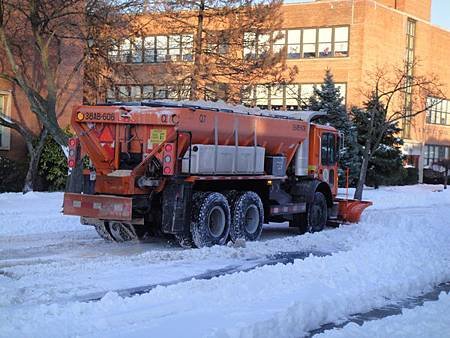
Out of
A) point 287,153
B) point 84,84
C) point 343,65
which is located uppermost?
point 343,65

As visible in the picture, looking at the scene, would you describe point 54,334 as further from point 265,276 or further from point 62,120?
point 62,120

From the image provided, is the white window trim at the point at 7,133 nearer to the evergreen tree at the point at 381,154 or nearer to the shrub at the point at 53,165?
the shrub at the point at 53,165

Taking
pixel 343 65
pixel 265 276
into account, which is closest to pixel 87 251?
pixel 265 276

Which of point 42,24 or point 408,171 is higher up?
point 42,24

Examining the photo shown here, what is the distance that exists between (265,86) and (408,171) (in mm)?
19622

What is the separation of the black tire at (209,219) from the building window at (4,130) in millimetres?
13680

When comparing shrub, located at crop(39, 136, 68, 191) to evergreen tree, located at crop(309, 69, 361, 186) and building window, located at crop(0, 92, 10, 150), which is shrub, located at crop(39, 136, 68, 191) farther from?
evergreen tree, located at crop(309, 69, 361, 186)

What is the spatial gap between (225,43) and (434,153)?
34586mm

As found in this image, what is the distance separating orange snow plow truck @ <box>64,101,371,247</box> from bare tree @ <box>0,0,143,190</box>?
7.72 meters

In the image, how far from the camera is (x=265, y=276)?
9070mm

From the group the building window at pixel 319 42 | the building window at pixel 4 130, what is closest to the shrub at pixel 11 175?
the building window at pixel 4 130

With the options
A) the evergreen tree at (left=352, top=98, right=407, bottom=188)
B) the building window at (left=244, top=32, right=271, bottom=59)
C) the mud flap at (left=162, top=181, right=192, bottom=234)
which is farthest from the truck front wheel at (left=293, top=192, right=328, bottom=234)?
the evergreen tree at (left=352, top=98, right=407, bottom=188)

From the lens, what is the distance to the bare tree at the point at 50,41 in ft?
64.5

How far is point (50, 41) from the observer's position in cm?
2220
